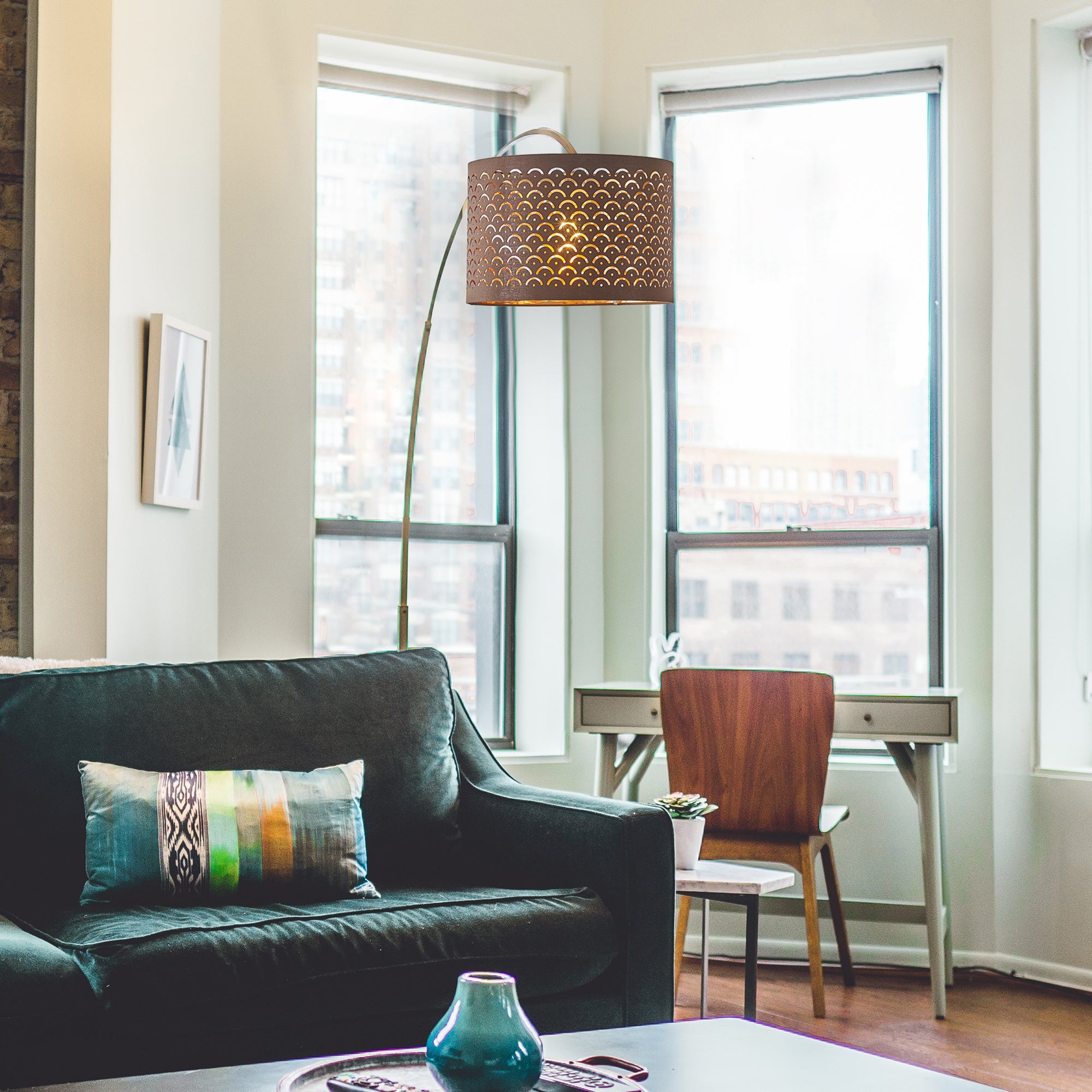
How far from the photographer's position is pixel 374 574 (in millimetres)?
4234

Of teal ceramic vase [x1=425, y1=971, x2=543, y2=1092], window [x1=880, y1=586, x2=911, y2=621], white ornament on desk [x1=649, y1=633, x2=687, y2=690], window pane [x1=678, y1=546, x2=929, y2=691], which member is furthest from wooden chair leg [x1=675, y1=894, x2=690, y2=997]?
teal ceramic vase [x1=425, y1=971, x2=543, y2=1092]

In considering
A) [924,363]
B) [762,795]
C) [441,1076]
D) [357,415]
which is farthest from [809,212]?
[441,1076]

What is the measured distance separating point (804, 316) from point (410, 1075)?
3.31 meters

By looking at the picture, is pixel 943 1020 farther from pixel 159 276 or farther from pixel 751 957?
pixel 159 276

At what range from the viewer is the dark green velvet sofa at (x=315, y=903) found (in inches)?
81.3

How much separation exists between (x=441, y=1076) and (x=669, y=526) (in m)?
3.21

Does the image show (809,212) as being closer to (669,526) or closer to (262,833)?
(669,526)

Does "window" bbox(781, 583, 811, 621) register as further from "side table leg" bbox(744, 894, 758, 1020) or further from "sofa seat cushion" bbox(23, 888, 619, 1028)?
"sofa seat cushion" bbox(23, 888, 619, 1028)

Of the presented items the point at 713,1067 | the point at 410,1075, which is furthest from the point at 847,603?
the point at 410,1075

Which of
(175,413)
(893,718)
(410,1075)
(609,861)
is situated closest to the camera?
(410,1075)

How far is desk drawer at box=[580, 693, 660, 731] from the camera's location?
386 cm

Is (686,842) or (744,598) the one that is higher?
(744,598)

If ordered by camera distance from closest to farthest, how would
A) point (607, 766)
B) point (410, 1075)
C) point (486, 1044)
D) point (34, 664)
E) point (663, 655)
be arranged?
point (486, 1044) → point (410, 1075) → point (34, 664) → point (607, 766) → point (663, 655)

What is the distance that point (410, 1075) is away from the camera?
149 cm
